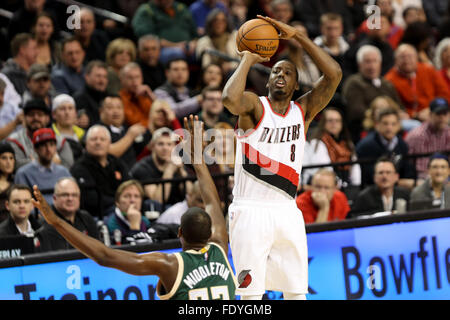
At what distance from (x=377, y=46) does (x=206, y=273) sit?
31.9ft

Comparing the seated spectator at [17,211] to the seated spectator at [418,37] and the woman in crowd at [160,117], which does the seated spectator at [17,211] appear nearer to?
A: the woman in crowd at [160,117]

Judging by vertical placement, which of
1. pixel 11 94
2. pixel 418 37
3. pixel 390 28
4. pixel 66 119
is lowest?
pixel 66 119

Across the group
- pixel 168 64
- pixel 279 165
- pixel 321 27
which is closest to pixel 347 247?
pixel 279 165

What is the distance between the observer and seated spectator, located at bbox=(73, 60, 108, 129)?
37.8 ft

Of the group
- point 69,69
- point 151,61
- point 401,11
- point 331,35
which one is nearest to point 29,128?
point 69,69

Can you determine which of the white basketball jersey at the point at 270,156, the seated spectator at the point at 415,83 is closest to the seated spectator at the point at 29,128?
the white basketball jersey at the point at 270,156

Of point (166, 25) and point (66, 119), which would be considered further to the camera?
point (166, 25)

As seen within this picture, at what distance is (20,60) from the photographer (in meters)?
11.6

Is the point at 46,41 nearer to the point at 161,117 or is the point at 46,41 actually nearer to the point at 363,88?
the point at 161,117

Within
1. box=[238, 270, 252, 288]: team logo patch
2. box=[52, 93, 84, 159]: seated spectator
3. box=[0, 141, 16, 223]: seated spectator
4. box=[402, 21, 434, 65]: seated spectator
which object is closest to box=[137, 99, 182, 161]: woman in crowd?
box=[52, 93, 84, 159]: seated spectator

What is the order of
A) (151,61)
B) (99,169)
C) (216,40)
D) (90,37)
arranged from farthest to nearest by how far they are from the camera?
(216,40)
(90,37)
(151,61)
(99,169)

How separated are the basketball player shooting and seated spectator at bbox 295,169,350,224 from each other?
295 cm
